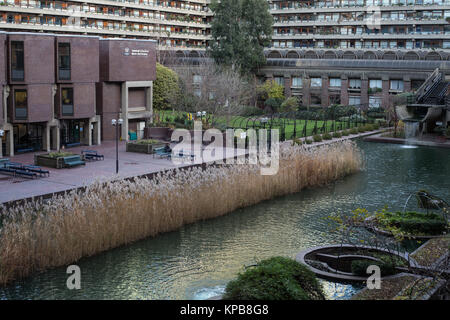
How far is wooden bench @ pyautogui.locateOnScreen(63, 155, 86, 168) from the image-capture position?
34.2 m

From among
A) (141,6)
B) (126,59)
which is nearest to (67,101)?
(126,59)

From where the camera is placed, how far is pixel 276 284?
12.7 meters

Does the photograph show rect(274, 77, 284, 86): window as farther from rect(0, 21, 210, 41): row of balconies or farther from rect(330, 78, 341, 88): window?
rect(0, 21, 210, 41): row of balconies

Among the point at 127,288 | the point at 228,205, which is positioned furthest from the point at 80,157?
the point at 127,288

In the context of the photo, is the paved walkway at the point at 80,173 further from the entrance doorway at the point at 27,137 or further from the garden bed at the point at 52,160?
the entrance doorway at the point at 27,137

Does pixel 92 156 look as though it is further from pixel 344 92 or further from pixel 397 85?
pixel 397 85

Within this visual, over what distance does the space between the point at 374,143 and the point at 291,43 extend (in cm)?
5380

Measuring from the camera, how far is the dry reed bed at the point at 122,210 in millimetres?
18000

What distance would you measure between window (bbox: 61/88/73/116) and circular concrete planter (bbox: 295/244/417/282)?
27.4 meters

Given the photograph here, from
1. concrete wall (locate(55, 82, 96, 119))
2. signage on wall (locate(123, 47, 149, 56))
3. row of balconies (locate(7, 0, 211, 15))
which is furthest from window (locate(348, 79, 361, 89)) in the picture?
concrete wall (locate(55, 82, 96, 119))

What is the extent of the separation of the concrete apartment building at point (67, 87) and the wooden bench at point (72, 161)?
620 cm
